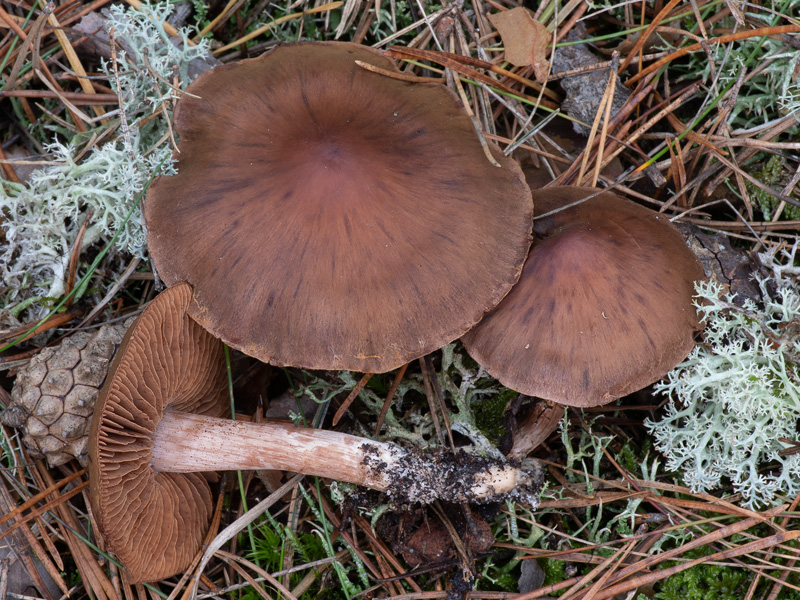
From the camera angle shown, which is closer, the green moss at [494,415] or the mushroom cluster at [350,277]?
the mushroom cluster at [350,277]

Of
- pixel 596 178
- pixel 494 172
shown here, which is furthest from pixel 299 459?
pixel 596 178

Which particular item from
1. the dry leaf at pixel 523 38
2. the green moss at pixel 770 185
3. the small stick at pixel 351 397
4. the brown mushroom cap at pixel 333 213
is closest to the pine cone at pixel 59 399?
the brown mushroom cap at pixel 333 213

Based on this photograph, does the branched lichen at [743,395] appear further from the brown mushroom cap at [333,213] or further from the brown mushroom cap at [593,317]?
the brown mushroom cap at [333,213]

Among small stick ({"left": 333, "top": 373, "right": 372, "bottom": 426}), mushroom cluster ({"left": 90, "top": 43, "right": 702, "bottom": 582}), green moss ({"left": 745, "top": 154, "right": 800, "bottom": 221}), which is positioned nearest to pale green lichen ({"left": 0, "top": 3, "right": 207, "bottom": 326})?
mushroom cluster ({"left": 90, "top": 43, "right": 702, "bottom": 582})

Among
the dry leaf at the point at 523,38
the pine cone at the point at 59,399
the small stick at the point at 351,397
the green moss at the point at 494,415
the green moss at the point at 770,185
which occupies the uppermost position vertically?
the dry leaf at the point at 523,38

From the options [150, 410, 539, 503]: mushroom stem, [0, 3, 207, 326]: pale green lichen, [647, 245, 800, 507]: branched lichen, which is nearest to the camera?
[647, 245, 800, 507]: branched lichen

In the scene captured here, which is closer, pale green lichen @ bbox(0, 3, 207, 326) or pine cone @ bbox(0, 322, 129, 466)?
pine cone @ bbox(0, 322, 129, 466)

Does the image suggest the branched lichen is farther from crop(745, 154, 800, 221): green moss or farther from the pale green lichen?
the pale green lichen
